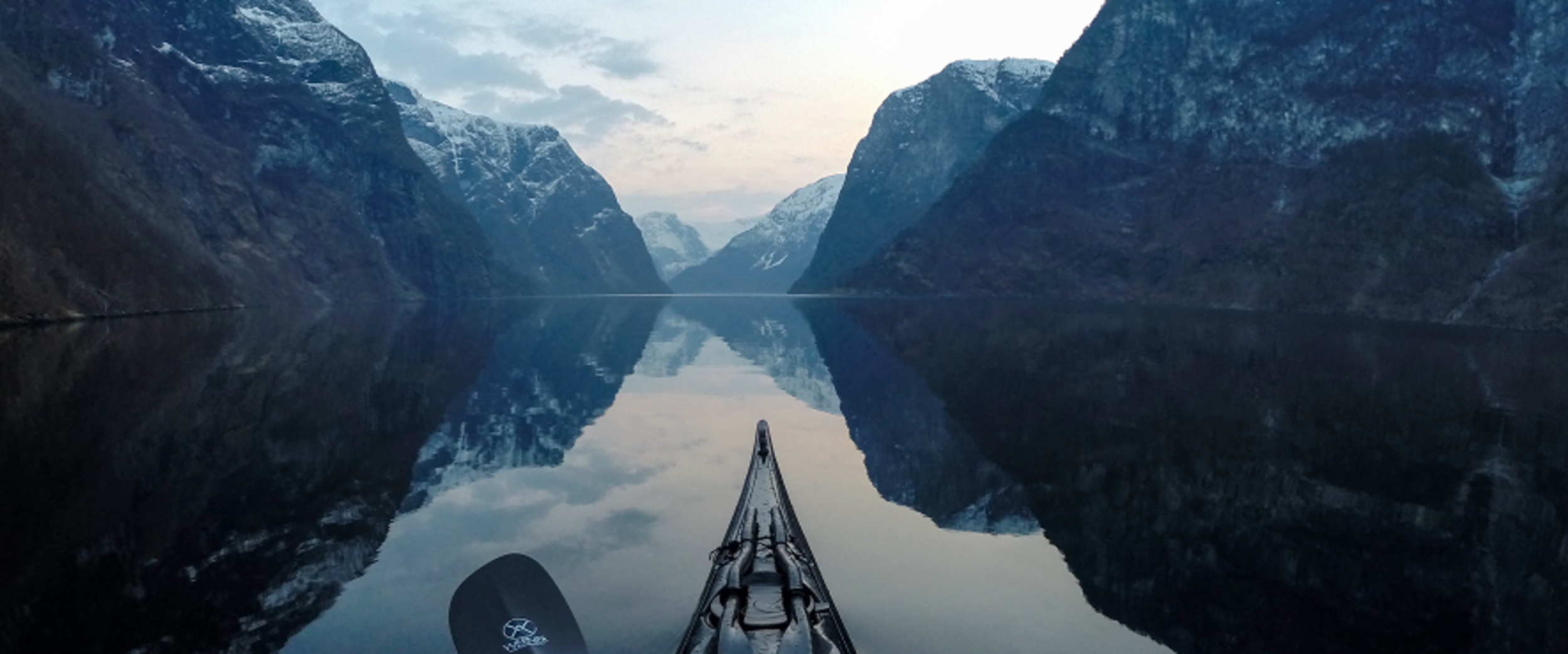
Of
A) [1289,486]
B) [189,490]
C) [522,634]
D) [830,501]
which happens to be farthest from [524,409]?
[1289,486]

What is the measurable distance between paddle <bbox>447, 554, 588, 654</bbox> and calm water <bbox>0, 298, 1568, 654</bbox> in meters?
2.07

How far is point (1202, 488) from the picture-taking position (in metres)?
24.9

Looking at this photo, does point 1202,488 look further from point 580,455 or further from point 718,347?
point 718,347

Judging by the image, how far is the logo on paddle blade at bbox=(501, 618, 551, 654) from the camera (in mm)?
12359

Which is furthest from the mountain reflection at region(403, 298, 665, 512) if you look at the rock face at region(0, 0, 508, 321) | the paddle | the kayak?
the rock face at region(0, 0, 508, 321)

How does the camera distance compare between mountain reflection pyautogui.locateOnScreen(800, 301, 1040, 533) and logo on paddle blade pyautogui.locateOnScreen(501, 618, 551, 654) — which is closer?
logo on paddle blade pyautogui.locateOnScreen(501, 618, 551, 654)

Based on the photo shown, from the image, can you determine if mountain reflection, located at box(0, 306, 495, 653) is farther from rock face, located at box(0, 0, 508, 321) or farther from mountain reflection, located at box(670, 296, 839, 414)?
rock face, located at box(0, 0, 508, 321)

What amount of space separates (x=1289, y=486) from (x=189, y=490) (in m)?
28.4

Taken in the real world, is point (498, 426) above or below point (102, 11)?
below

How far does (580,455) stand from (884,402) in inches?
684

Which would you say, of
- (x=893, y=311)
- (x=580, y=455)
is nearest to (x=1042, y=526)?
(x=580, y=455)

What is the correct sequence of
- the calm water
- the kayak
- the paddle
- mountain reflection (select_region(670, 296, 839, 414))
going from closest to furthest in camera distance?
the kayak
the paddle
the calm water
mountain reflection (select_region(670, 296, 839, 414))

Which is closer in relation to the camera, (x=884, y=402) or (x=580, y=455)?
(x=580, y=455)

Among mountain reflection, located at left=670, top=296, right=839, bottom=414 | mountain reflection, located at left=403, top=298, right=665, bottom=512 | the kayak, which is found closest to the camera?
the kayak
